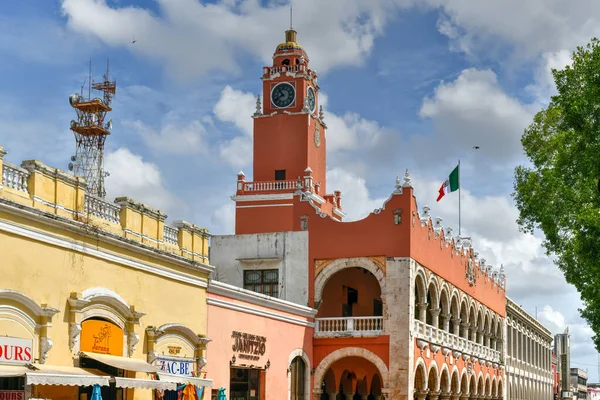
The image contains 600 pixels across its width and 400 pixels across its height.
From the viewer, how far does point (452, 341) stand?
35938 millimetres

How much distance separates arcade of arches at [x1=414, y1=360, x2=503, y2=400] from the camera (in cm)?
3148

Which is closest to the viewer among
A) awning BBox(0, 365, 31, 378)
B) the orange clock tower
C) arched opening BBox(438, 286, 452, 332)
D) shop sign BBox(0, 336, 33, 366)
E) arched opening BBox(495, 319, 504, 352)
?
awning BBox(0, 365, 31, 378)

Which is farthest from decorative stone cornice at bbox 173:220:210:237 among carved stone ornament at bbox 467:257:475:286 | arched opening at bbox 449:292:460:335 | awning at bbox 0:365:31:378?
carved stone ornament at bbox 467:257:475:286

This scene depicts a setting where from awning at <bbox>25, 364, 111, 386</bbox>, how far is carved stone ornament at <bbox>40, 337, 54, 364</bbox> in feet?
0.73

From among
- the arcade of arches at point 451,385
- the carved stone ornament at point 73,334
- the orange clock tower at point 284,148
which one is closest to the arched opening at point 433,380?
the arcade of arches at point 451,385

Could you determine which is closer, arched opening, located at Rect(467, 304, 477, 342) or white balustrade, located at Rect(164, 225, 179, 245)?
white balustrade, located at Rect(164, 225, 179, 245)

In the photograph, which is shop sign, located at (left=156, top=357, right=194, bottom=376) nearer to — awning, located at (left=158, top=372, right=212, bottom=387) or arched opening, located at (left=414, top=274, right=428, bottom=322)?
awning, located at (left=158, top=372, right=212, bottom=387)

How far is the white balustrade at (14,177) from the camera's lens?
51.3 ft

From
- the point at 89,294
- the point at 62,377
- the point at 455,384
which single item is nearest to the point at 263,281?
the point at 455,384

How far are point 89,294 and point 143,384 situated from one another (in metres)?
1.97

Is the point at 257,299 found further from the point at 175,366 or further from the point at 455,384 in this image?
the point at 455,384

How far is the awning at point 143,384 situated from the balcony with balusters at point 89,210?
2.89 meters

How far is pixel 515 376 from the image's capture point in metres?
51.7

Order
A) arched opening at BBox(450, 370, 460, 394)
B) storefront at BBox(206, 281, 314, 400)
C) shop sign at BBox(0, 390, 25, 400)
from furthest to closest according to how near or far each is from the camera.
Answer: arched opening at BBox(450, 370, 460, 394) → storefront at BBox(206, 281, 314, 400) → shop sign at BBox(0, 390, 25, 400)
